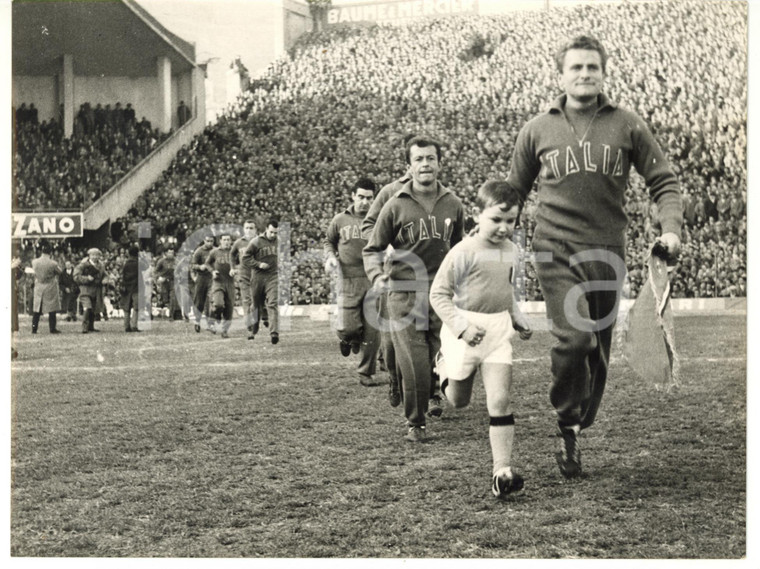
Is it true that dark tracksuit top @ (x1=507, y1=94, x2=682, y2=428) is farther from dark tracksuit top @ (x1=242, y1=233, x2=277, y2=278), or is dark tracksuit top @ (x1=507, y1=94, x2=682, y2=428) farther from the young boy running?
dark tracksuit top @ (x1=242, y1=233, x2=277, y2=278)

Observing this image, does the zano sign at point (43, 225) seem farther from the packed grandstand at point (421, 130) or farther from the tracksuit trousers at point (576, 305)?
the tracksuit trousers at point (576, 305)

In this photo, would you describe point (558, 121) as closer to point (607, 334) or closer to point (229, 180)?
point (607, 334)

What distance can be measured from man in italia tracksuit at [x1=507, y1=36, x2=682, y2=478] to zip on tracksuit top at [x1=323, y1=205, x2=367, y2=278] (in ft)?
7.79

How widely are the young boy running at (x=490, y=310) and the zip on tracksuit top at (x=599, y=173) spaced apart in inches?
9.3

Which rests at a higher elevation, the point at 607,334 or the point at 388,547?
the point at 607,334

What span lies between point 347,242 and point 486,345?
2.70 m

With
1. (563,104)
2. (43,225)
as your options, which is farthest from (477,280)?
(43,225)

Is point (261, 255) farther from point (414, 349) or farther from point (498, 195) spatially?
point (498, 195)

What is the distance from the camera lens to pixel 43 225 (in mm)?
3861

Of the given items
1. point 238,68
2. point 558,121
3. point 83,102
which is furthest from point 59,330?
point 558,121

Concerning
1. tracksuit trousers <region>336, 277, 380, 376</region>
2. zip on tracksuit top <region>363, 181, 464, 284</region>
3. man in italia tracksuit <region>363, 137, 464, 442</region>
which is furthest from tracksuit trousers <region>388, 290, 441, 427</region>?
tracksuit trousers <region>336, 277, 380, 376</region>

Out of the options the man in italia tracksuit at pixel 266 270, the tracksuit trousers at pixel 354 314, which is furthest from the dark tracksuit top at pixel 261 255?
the tracksuit trousers at pixel 354 314

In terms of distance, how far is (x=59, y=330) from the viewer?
446cm
